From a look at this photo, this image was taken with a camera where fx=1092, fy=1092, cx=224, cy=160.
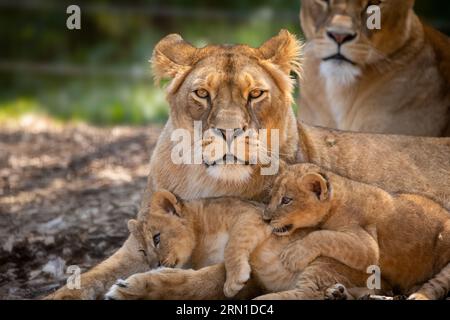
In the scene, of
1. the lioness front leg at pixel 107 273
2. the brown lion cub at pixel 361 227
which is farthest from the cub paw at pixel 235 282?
the lioness front leg at pixel 107 273

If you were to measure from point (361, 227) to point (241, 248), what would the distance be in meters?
0.55

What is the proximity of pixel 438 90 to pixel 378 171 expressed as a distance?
1427 millimetres

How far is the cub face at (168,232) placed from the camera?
498cm

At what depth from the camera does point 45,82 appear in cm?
1198

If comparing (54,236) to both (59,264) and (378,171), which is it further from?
(378,171)

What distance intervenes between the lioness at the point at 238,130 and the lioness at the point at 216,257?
153 mm

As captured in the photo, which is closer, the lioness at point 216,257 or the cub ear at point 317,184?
the lioness at point 216,257

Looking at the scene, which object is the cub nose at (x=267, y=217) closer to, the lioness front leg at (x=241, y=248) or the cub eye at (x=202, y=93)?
the lioness front leg at (x=241, y=248)

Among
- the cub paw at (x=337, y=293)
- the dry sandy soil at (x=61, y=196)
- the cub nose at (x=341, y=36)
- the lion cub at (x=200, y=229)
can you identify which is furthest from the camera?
the cub nose at (x=341, y=36)

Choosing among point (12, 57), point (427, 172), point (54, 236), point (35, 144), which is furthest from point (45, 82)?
point (427, 172)

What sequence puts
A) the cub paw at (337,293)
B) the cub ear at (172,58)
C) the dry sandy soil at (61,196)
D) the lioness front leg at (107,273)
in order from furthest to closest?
the dry sandy soil at (61,196) < the cub ear at (172,58) < the lioness front leg at (107,273) < the cub paw at (337,293)

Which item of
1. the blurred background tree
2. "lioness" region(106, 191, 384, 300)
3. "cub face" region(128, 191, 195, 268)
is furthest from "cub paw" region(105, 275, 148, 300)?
the blurred background tree

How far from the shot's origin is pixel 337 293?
464 cm

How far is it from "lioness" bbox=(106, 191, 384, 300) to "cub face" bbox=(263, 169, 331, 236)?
2.0 inches
